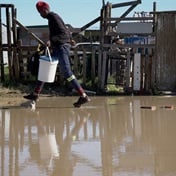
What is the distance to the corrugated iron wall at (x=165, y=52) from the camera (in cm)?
1432

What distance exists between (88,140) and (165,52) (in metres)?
7.68

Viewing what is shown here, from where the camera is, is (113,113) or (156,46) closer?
(113,113)

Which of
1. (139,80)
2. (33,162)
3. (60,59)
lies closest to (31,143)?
(33,162)

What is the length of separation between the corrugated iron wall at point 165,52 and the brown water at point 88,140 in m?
3.35

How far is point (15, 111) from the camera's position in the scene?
32.6 feet

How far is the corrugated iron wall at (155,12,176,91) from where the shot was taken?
564 inches

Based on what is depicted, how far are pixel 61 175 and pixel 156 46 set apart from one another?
9404mm

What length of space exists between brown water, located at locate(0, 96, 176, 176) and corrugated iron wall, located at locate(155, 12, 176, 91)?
3.35 meters

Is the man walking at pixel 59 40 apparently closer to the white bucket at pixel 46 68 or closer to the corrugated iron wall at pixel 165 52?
the white bucket at pixel 46 68

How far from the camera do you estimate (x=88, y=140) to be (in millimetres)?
7285

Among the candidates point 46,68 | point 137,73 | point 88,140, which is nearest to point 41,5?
point 46,68

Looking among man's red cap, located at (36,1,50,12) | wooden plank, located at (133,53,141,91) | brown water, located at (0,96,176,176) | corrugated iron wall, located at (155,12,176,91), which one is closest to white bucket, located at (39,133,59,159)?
brown water, located at (0,96,176,176)

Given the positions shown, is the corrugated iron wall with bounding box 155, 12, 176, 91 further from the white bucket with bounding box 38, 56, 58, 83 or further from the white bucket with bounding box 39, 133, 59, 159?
the white bucket with bounding box 39, 133, 59, 159

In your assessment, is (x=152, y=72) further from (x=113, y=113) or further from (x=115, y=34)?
(x=113, y=113)
